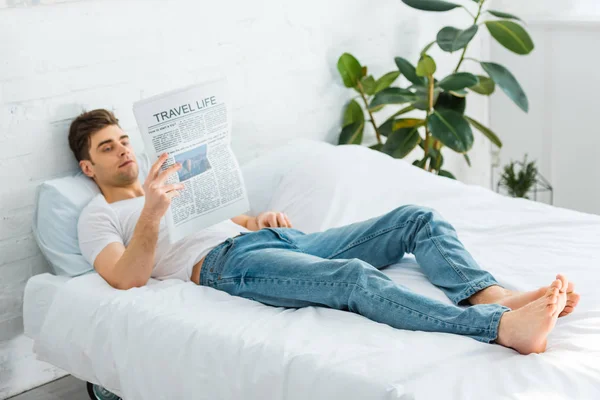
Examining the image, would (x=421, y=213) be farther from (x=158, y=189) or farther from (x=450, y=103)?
(x=450, y=103)

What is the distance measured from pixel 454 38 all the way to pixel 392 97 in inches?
12.5

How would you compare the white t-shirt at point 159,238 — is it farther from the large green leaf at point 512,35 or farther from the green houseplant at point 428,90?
the large green leaf at point 512,35

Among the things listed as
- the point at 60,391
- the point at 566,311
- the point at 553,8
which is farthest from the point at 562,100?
the point at 60,391

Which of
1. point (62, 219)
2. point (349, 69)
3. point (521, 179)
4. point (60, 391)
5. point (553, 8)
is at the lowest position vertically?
point (60, 391)

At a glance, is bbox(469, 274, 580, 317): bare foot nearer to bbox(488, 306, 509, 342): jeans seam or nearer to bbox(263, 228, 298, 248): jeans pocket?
bbox(488, 306, 509, 342): jeans seam

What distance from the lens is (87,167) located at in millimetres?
2365

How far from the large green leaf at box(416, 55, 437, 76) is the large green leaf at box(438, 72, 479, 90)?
0.07 metres

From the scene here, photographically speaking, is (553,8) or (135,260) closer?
(135,260)

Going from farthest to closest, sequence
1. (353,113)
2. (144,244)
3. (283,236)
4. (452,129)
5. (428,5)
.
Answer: (353,113)
(428,5)
(452,129)
(283,236)
(144,244)

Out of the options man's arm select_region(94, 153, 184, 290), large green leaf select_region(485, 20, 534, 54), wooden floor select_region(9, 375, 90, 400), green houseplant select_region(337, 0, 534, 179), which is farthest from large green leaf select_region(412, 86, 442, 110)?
wooden floor select_region(9, 375, 90, 400)

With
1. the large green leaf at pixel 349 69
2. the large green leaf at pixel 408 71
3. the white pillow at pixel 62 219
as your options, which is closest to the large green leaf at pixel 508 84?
the large green leaf at pixel 408 71

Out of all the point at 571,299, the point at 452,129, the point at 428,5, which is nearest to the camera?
the point at 571,299

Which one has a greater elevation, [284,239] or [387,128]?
[387,128]

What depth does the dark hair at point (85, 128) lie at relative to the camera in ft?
7.66
